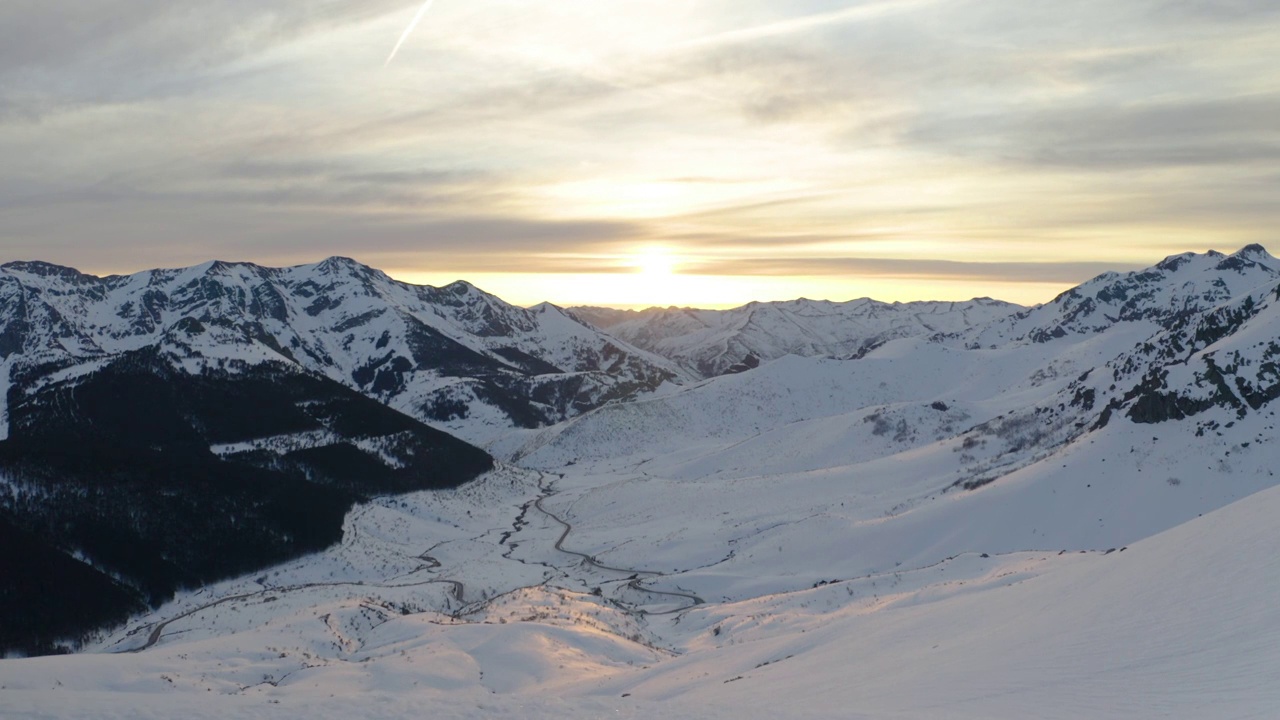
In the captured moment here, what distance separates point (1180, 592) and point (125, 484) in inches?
3468

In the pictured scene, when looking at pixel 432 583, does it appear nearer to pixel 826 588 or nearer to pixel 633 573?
pixel 633 573

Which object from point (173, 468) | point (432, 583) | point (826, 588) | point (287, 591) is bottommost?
point (432, 583)

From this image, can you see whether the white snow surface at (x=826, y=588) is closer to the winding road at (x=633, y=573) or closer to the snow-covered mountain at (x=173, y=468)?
the winding road at (x=633, y=573)

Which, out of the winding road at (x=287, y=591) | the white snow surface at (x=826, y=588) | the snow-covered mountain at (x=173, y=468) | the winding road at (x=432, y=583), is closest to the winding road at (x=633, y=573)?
the winding road at (x=432, y=583)

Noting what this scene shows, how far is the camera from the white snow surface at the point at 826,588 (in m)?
21.4

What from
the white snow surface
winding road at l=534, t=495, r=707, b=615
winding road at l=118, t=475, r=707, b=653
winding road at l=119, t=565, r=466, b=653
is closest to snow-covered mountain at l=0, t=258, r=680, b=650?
the white snow surface

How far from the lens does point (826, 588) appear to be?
1970 inches

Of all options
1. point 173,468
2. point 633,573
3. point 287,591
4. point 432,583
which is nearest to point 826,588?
point 633,573

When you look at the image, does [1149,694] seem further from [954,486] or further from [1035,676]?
[954,486]

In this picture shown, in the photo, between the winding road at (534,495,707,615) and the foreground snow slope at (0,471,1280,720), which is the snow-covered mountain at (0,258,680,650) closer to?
the winding road at (534,495,707,615)

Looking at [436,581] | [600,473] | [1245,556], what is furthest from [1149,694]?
[600,473]

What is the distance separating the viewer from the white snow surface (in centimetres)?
2139

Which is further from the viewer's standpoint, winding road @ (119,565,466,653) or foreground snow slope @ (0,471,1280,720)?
winding road @ (119,565,466,653)

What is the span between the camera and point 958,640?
2773 cm
